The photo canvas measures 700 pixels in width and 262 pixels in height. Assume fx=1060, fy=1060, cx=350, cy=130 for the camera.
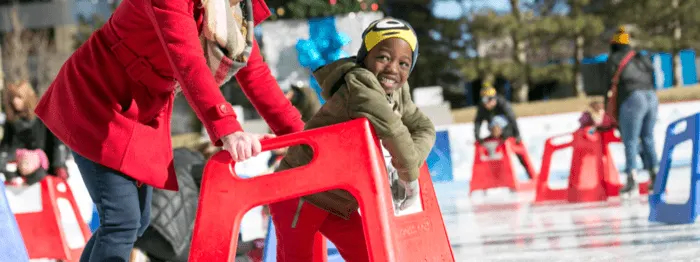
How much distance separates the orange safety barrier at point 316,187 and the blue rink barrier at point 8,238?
40cm

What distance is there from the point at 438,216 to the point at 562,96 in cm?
3016

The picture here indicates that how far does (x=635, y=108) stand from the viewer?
27.6 feet

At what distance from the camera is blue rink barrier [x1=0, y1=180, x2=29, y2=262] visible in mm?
2393

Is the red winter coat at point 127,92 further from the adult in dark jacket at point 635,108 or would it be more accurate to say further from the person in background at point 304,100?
the adult in dark jacket at point 635,108

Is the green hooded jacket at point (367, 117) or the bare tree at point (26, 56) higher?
the green hooded jacket at point (367, 117)

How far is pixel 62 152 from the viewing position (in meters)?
6.57

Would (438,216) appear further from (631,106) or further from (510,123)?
(510,123)

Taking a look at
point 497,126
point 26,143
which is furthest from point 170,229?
point 497,126

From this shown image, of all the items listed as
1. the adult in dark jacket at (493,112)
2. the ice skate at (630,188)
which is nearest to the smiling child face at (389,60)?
the ice skate at (630,188)

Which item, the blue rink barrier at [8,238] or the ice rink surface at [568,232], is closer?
the blue rink barrier at [8,238]

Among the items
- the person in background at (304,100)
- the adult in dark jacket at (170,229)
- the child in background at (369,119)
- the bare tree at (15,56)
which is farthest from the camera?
the bare tree at (15,56)

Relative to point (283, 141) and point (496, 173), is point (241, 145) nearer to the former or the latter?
point (283, 141)

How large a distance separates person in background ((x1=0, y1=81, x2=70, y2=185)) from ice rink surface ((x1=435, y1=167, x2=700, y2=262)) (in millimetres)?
2473

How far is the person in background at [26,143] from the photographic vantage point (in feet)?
21.4
